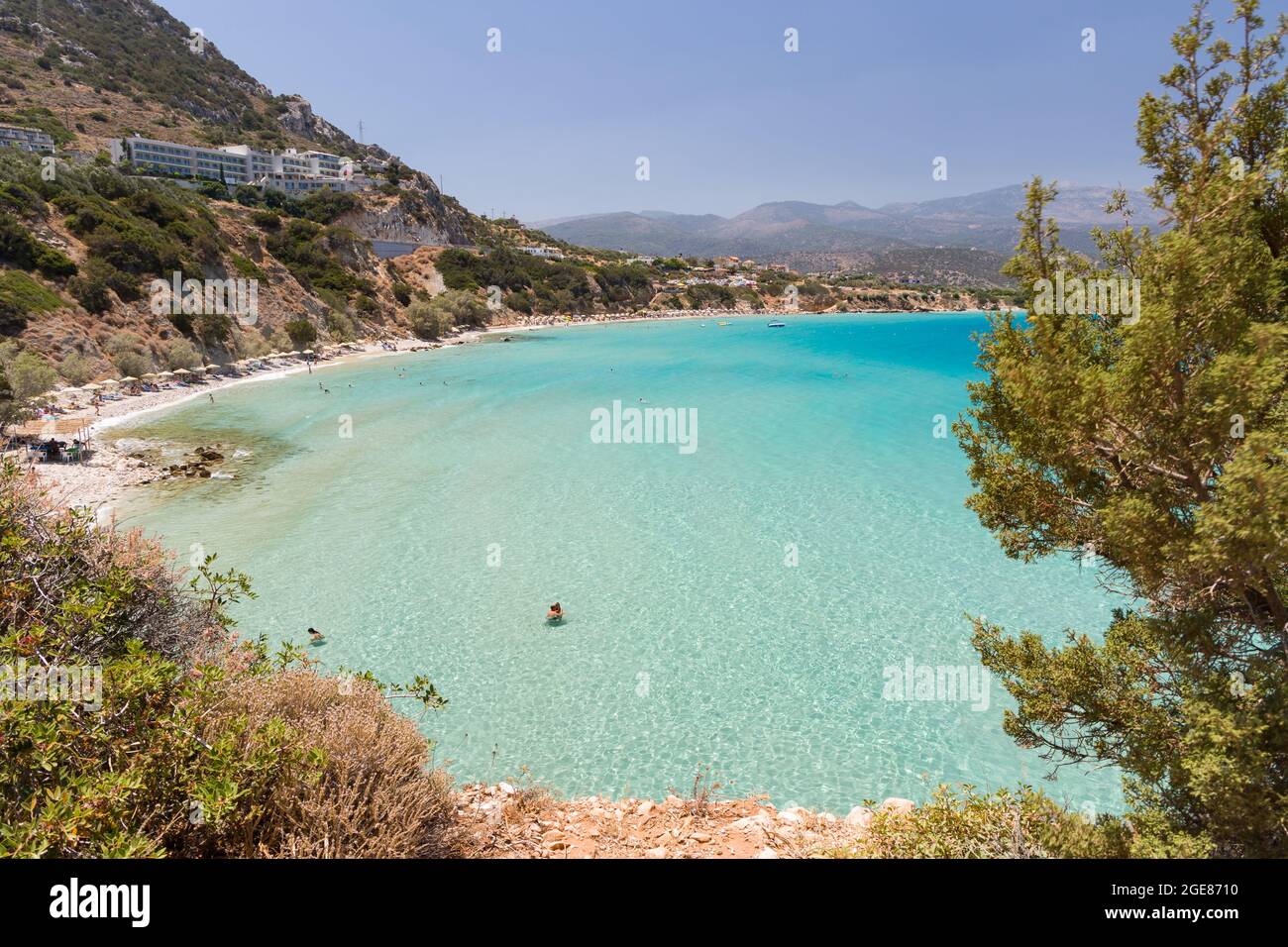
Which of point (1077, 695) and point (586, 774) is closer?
point (1077, 695)

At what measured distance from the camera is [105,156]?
209 ft

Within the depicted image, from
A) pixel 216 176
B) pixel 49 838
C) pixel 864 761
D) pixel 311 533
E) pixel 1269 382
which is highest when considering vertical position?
pixel 216 176

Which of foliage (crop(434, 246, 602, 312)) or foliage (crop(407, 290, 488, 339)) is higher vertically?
foliage (crop(434, 246, 602, 312))

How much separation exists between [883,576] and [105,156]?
88.9 metres

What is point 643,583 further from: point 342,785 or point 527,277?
point 527,277

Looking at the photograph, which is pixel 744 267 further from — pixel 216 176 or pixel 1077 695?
pixel 1077 695

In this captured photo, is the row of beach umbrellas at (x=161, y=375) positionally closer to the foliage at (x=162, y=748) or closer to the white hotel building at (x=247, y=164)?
the foliage at (x=162, y=748)

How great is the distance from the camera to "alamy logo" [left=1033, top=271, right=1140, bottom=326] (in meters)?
5.20

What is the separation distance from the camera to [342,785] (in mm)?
4500

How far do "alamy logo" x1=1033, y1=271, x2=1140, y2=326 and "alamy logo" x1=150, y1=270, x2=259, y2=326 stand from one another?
49.9 metres

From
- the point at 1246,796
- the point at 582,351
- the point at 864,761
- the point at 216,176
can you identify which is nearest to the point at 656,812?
the point at 864,761
